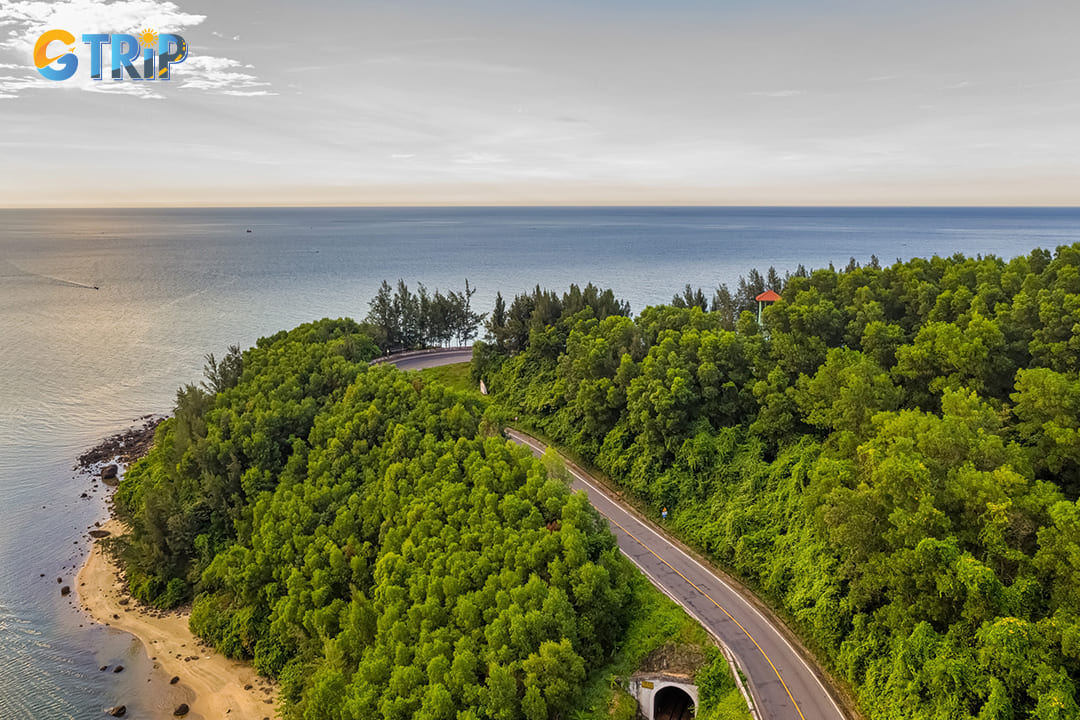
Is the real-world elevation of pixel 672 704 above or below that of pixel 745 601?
below

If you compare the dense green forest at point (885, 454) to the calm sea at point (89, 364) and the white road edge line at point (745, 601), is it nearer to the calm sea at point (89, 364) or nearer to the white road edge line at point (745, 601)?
the white road edge line at point (745, 601)

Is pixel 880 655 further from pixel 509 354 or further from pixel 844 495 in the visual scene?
pixel 509 354

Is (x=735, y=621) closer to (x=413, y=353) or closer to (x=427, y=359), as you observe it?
(x=427, y=359)

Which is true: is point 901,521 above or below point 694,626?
above

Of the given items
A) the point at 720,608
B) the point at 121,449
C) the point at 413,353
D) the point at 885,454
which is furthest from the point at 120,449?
the point at 885,454

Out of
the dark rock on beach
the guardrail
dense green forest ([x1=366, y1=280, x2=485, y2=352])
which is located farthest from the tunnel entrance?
dense green forest ([x1=366, y1=280, x2=485, y2=352])

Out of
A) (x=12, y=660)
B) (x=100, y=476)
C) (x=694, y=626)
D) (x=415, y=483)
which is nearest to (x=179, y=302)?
(x=100, y=476)

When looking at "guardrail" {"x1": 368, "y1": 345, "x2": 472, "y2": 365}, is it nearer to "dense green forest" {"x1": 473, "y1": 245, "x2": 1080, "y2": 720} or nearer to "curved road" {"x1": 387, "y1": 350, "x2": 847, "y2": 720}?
"dense green forest" {"x1": 473, "y1": 245, "x2": 1080, "y2": 720}
